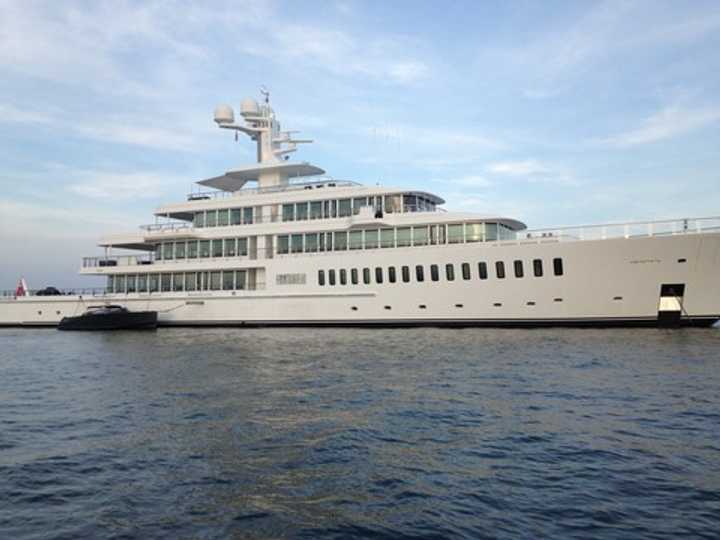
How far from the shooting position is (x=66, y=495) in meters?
7.99

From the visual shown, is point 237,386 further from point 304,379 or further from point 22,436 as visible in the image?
point 22,436

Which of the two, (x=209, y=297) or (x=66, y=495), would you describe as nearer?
(x=66, y=495)

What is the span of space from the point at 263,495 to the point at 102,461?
10.4ft

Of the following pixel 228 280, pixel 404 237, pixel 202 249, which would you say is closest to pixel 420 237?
pixel 404 237

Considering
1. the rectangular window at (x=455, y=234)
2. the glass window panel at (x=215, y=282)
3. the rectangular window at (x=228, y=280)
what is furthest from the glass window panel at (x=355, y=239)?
the glass window panel at (x=215, y=282)

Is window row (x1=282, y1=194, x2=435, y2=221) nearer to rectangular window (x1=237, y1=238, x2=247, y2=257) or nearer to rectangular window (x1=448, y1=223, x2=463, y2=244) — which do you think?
rectangular window (x1=237, y1=238, x2=247, y2=257)

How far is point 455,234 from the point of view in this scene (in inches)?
1256

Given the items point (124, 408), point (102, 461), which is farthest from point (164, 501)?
point (124, 408)

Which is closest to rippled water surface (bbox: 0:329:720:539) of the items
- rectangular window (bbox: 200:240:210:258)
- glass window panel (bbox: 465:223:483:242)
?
glass window panel (bbox: 465:223:483:242)

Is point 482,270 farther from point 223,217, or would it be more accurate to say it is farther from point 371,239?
point 223,217

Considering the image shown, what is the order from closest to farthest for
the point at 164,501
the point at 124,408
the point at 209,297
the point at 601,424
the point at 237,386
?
the point at 164,501
the point at 601,424
the point at 124,408
the point at 237,386
the point at 209,297

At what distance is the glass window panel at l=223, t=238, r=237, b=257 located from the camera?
38.5 m

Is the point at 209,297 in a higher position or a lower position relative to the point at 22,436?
higher

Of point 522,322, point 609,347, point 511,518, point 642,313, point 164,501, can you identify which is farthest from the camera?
point 522,322
